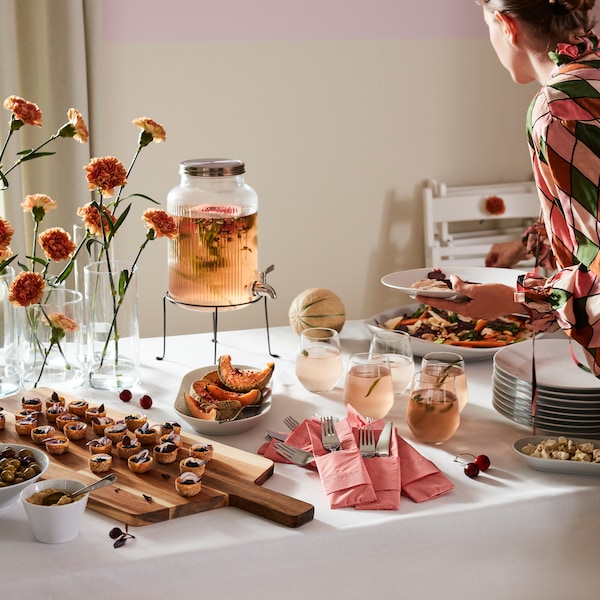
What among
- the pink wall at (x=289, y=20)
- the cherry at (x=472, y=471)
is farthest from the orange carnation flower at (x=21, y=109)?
the pink wall at (x=289, y=20)

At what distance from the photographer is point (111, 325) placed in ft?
5.84

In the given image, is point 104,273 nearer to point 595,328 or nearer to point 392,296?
point 595,328

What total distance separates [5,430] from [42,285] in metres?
0.27

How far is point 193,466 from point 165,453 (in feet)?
0.19

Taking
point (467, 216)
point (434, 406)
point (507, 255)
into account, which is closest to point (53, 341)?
point (434, 406)

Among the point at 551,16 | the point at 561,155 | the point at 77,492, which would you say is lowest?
the point at 77,492

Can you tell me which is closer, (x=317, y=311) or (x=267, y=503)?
(x=267, y=503)

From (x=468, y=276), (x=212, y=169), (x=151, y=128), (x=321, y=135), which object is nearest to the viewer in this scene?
(x=151, y=128)

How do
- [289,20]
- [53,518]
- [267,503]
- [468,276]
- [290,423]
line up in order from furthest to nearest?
[289,20]
[468,276]
[290,423]
[267,503]
[53,518]

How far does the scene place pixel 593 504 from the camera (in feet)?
4.65

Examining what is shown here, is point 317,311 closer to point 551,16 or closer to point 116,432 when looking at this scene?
point 116,432

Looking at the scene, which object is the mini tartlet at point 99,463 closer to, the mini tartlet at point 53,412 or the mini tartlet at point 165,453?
the mini tartlet at point 165,453

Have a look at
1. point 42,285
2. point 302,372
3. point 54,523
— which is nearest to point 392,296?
point 302,372

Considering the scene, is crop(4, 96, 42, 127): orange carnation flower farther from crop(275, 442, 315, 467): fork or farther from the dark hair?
the dark hair
